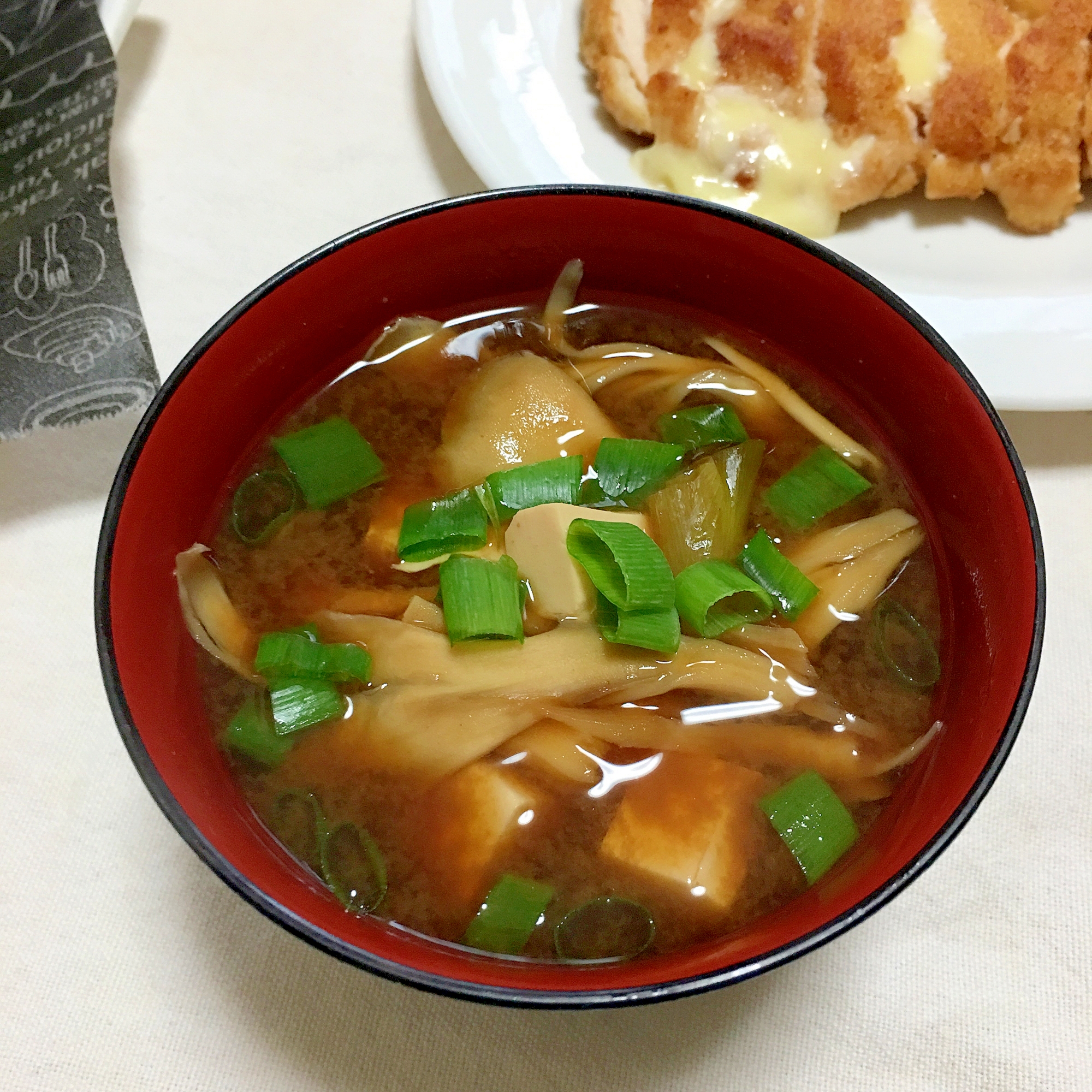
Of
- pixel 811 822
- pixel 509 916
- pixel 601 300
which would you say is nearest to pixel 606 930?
pixel 509 916

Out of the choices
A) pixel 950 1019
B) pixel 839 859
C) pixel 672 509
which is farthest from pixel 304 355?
pixel 950 1019

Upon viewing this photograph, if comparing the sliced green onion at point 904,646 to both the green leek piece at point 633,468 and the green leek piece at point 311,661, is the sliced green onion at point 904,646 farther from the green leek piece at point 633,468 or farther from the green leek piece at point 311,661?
the green leek piece at point 311,661

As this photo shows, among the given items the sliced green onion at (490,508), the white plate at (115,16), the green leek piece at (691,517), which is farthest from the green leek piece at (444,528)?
the white plate at (115,16)

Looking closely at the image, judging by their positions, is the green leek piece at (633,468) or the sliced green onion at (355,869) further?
the green leek piece at (633,468)

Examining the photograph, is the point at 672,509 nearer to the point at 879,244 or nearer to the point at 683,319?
the point at 683,319

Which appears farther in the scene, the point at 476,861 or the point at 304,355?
the point at 304,355
